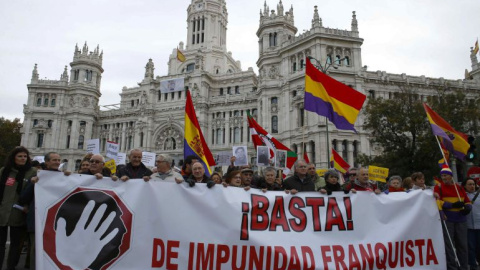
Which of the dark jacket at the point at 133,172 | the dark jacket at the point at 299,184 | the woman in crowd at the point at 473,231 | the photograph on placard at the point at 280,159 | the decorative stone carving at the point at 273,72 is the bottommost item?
the woman in crowd at the point at 473,231

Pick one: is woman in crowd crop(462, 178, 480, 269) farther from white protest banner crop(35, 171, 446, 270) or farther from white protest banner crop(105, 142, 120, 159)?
white protest banner crop(105, 142, 120, 159)

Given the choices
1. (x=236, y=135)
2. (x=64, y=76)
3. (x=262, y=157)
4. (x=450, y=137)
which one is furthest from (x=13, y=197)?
(x=64, y=76)

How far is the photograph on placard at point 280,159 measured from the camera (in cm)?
1602

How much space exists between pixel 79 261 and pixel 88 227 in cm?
53

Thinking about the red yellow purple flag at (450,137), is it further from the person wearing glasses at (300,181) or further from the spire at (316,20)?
the spire at (316,20)

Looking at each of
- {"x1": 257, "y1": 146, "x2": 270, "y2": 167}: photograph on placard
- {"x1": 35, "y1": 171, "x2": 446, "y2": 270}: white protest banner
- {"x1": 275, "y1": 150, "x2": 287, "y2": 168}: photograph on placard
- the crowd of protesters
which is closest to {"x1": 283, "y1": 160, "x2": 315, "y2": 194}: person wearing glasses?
the crowd of protesters

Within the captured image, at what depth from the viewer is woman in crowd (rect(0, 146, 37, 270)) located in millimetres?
6035

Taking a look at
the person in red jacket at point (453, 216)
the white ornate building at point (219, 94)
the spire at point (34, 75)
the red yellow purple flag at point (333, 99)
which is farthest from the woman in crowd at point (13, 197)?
the spire at point (34, 75)

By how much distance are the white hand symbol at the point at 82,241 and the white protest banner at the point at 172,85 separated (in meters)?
50.0

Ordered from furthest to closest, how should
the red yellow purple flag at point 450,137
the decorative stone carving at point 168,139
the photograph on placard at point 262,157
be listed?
the decorative stone carving at point 168,139, the photograph on placard at point 262,157, the red yellow purple flag at point 450,137

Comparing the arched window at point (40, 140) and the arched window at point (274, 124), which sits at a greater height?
the arched window at point (274, 124)

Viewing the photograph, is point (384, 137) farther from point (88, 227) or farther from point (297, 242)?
point (88, 227)

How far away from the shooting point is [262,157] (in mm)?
15477

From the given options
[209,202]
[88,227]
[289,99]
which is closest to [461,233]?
[209,202]
